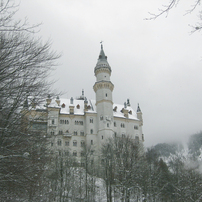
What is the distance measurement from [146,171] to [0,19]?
36.9 m

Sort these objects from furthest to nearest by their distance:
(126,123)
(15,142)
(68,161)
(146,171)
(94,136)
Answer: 1. (126,123)
2. (94,136)
3. (68,161)
4. (146,171)
5. (15,142)

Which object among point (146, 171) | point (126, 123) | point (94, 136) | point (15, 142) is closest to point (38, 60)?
point (15, 142)

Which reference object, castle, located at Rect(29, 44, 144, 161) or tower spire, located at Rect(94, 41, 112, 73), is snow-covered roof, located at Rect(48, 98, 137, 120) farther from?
tower spire, located at Rect(94, 41, 112, 73)

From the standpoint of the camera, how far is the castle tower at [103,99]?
71.9 m

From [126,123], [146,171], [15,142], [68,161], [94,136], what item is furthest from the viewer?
[126,123]

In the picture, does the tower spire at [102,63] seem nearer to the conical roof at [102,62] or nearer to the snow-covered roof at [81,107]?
the conical roof at [102,62]

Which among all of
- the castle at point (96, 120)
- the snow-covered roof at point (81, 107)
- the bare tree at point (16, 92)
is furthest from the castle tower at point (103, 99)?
the bare tree at point (16, 92)

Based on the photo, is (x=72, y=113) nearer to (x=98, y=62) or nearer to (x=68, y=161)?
(x=98, y=62)

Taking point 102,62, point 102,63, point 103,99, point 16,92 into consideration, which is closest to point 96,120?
point 103,99

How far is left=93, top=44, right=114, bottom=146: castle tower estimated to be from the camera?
236 ft

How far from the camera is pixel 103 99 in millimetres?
75688

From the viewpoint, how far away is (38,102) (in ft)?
37.0

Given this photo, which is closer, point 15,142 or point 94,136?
point 15,142

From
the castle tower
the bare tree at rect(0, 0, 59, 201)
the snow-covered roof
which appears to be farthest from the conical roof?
the bare tree at rect(0, 0, 59, 201)
